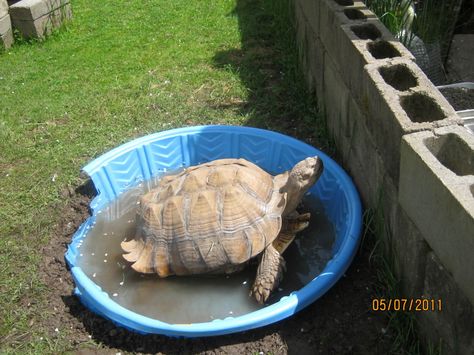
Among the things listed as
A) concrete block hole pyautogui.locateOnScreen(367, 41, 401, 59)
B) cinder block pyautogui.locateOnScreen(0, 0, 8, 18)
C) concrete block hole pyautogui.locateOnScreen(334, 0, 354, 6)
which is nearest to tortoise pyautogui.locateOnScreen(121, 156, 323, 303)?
concrete block hole pyautogui.locateOnScreen(367, 41, 401, 59)

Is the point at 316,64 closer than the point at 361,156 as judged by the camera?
No

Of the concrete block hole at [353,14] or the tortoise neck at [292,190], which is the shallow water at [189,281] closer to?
the tortoise neck at [292,190]

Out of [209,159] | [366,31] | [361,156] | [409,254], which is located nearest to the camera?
[409,254]

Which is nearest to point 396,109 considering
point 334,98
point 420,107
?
point 420,107

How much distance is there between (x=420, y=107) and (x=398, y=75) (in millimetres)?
409

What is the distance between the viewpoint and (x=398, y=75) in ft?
10.8

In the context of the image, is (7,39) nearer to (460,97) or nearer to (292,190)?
(292,190)

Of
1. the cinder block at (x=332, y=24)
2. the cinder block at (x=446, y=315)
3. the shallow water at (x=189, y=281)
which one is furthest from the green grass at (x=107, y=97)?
the cinder block at (x=446, y=315)

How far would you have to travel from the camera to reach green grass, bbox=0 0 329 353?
383 centimetres

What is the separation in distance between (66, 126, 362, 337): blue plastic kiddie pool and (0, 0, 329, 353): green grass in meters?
0.35

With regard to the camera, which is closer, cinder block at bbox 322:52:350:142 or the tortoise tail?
the tortoise tail

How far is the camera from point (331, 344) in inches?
115

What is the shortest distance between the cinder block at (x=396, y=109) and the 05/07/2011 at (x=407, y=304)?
2.18 ft

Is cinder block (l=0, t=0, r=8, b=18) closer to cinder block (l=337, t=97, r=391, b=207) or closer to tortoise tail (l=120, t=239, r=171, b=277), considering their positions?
tortoise tail (l=120, t=239, r=171, b=277)
